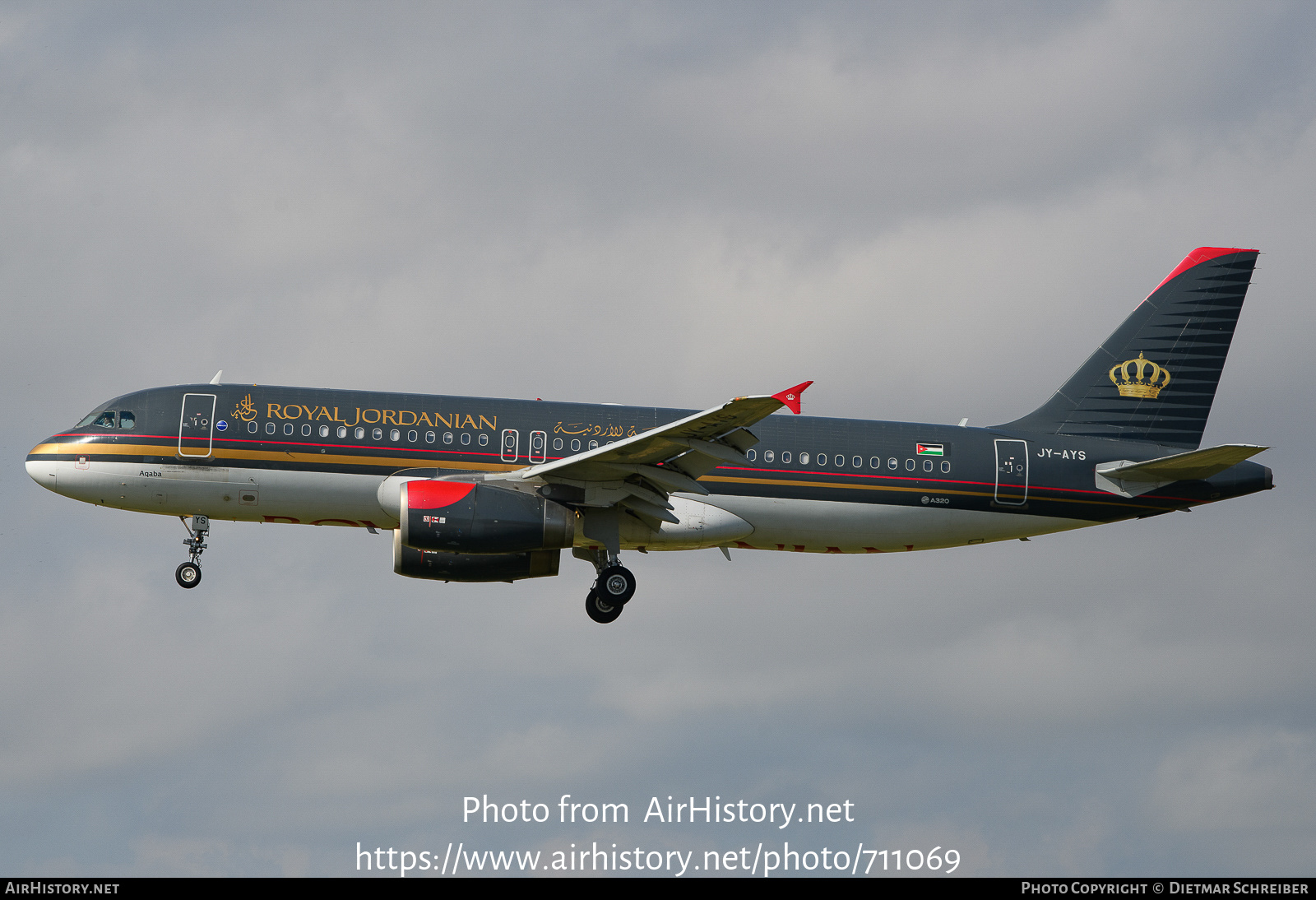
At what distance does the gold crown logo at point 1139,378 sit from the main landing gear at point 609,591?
13944mm

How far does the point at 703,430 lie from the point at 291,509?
32.2ft

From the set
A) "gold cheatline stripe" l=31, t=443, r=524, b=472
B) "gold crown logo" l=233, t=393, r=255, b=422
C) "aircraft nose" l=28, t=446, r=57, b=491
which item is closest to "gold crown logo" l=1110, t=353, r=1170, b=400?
"gold cheatline stripe" l=31, t=443, r=524, b=472

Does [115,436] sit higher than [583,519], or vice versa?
[115,436]

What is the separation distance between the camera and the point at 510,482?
1177 inches

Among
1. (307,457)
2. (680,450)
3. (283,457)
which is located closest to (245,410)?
(283,457)

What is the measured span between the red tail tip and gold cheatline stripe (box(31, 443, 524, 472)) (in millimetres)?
8138

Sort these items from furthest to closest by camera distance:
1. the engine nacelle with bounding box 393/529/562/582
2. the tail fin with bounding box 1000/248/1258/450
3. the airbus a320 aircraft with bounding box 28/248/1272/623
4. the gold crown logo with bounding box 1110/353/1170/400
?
the gold crown logo with bounding box 1110/353/1170/400 → the tail fin with bounding box 1000/248/1258/450 → the engine nacelle with bounding box 393/529/562/582 → the airbus a320 aircraft with bounding box 28/248/1272/623

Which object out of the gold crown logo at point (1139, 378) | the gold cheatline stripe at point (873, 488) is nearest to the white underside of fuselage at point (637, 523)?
the gold cheatline stripe at point (873, 488)

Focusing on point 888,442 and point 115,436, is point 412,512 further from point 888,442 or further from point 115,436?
point 888,442

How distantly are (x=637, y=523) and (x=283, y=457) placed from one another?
8.01 meters

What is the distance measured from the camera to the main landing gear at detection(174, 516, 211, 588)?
31344 millimetres

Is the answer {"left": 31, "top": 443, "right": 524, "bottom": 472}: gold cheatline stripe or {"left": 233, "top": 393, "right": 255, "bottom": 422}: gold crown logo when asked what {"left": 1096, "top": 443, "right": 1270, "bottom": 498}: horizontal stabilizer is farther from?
{"left": 233, "top": 393, "right": 255, "bottom": 422}: gold crown logo
